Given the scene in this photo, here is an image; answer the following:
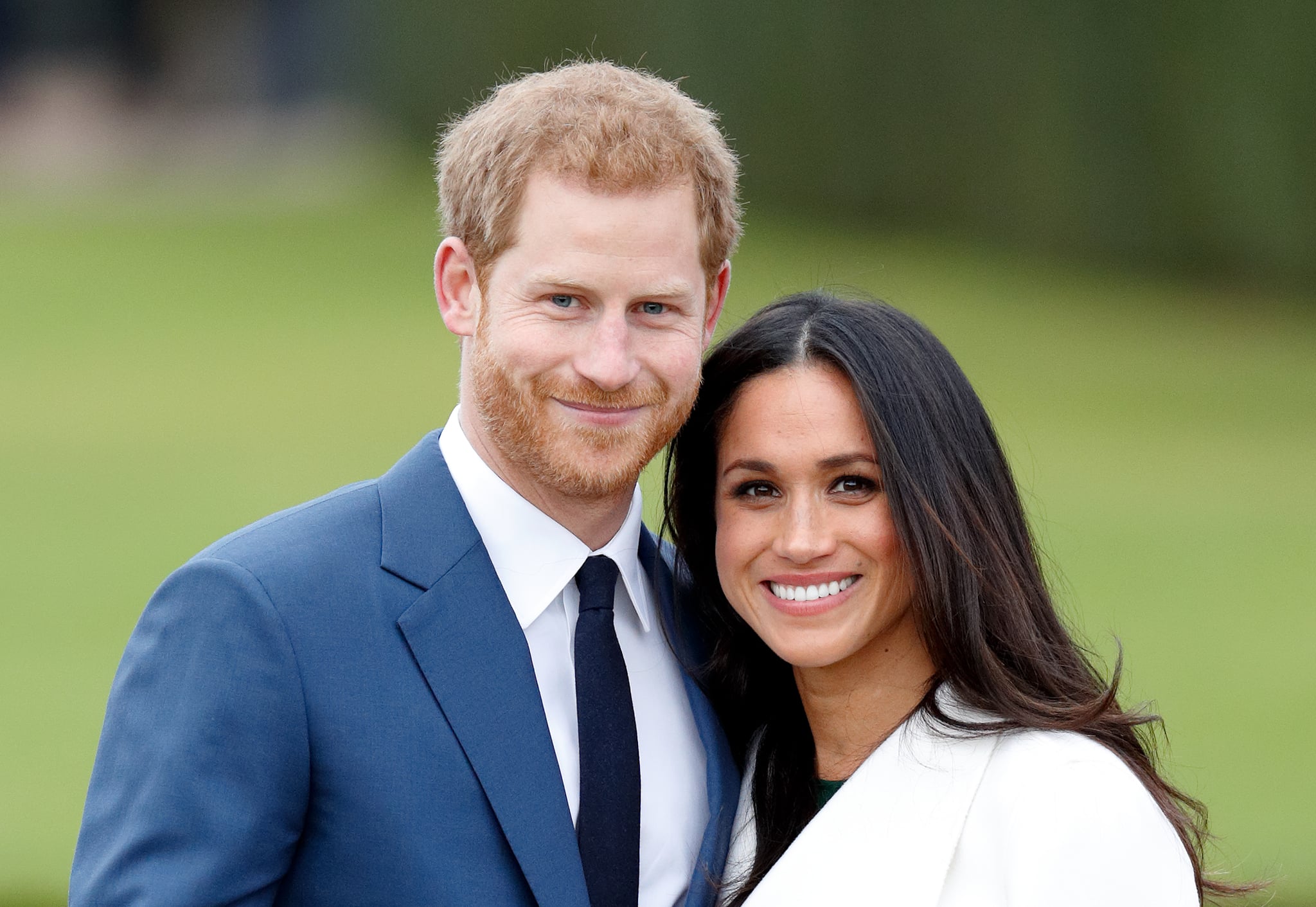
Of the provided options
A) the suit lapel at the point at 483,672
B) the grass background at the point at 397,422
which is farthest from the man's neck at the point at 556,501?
the grass background at the point at 397,422

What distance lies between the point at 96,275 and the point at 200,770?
25690 millimetres

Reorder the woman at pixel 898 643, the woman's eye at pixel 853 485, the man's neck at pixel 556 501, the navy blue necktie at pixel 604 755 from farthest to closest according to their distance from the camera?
the woman's eye at pixel 853 485
the man's neck at pixel 556 501
the woman at pixel 898 643
the navy blue necktie at pixel 604 755

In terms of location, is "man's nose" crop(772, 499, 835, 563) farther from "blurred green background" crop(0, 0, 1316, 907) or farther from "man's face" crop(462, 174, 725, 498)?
"blurred green background" crop(0, 0, 1316, 907)

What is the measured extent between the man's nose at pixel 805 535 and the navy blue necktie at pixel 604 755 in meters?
0.35

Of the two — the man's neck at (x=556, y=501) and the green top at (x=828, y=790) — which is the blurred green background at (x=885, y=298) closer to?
the green top at (x=828, y=790)

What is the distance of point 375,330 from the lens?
23859 millimetres

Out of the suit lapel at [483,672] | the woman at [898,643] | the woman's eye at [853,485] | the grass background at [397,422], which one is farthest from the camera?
the grass background at [397,422]

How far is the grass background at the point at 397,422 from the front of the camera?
35.9 feet

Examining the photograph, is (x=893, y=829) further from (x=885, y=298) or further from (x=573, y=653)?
(x=885, y=298)

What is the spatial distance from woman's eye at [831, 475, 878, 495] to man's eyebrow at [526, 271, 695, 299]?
1.56ft

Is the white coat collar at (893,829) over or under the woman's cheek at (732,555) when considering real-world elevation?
under

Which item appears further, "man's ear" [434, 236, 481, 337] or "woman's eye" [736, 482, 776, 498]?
"woman's eye" [736, 482, 776, 498]

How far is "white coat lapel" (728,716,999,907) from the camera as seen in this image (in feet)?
9.75

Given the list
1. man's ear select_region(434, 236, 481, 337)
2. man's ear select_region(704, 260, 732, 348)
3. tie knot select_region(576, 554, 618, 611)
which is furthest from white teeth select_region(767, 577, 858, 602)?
man's ear select_region(434, 236, 481, 337)
